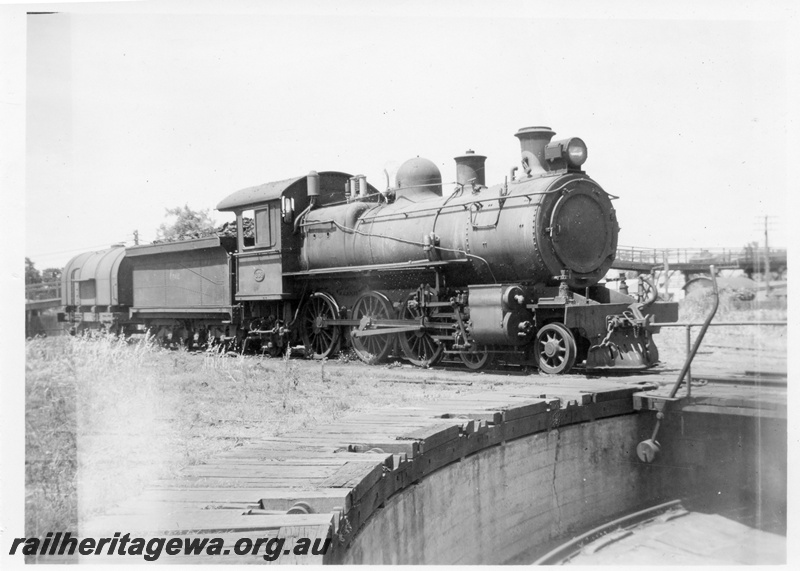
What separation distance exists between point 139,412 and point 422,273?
5982mm

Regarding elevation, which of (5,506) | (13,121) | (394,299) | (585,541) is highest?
(13,121)

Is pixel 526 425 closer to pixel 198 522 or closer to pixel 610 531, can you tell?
pixel 610 531

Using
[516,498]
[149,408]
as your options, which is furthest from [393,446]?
[149,408]

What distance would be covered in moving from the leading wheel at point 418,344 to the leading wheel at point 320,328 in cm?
175

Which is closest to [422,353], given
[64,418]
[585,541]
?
[585,541]

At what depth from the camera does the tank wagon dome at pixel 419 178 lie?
13.6 metres

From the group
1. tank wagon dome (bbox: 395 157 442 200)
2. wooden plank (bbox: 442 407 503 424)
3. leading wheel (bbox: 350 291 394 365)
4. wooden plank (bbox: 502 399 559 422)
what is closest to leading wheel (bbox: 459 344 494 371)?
leading wheel (bbox: 350 291 394 365)

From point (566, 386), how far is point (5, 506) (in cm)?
606

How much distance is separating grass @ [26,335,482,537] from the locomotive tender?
1.80 metres

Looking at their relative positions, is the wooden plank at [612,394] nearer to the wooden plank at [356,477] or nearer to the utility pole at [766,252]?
the utility pole at [766,252]

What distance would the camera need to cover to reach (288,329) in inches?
591

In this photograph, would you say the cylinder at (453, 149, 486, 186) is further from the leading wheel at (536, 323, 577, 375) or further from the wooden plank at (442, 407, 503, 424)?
the wooden plank at (442, 407, 503, 424)

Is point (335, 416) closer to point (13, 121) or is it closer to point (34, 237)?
point (34, 237)

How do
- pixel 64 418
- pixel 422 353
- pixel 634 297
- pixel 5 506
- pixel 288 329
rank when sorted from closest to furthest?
pixel 5 506 → pixel 64 418 → pixel 634 297 → pixel 422 353 → pixel 288 329
